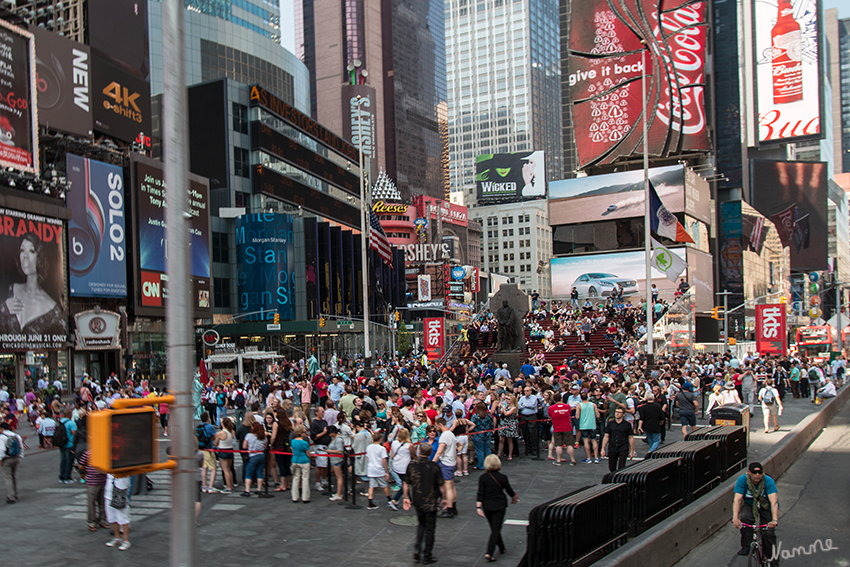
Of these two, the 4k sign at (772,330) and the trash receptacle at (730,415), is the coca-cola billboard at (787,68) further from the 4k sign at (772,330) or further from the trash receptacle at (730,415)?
the trash receptacle at (730,415)

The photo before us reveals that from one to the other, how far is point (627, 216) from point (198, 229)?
4438 centimetres

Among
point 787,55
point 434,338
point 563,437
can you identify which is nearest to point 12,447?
point 563,437

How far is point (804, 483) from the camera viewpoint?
51.1 ft

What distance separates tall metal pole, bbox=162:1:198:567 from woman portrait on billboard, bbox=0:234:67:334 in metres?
37.6

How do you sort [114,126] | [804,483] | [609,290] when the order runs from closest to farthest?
[804,483], [114,126], [609,290]

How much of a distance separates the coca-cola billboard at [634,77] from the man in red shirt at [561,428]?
2598 inches

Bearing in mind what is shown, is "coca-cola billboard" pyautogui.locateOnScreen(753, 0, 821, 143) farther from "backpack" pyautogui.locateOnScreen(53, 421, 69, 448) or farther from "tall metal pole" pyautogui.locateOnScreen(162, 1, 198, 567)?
"tall metal pole" pyautogui.locateOnScreen(162, 1, 198, 567)

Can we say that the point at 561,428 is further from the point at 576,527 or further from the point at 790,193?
the point at 790,193

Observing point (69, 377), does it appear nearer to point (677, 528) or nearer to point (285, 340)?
point (285, 340)

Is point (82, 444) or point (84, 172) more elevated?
point (84, 172)

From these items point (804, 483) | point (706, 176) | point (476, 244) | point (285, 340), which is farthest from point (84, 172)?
point (476, 244)

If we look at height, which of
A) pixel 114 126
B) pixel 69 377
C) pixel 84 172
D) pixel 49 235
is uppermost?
pixel 114 126

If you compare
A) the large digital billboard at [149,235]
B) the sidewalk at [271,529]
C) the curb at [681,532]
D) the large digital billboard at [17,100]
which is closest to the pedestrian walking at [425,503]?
the sidewalk at [271,529]

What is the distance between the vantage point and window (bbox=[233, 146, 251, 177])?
6788cm
